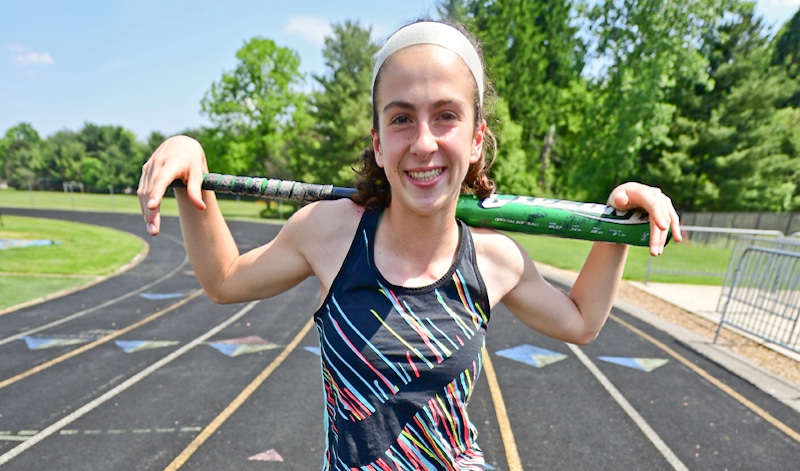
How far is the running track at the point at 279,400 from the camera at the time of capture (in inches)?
170

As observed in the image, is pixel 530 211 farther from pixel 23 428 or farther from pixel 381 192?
pixel 23 428

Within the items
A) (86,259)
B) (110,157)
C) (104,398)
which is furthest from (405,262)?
(110,157)

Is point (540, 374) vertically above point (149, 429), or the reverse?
point (540, 374)

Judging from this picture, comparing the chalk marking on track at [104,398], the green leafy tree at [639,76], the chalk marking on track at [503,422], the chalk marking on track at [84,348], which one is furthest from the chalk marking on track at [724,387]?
the green leafy tree at [639,76]

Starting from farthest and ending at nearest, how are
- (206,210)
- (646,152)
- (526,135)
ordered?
(526,135)
(646,152)
(206,210)

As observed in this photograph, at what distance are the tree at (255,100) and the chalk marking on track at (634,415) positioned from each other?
30.3m

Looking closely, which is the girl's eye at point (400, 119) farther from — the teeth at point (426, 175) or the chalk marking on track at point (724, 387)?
the chalk marking on track at point (724, 387)

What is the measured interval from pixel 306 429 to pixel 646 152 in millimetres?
28643

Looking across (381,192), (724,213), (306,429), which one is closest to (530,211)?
(381,192)

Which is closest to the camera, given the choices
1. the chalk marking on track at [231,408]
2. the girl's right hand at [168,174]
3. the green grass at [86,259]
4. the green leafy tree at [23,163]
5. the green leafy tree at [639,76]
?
the girl's right hand at [168,174]

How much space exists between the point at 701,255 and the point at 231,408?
508 inches

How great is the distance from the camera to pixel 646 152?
1072 inches

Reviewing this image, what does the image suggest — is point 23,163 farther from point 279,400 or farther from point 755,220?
point 755,220

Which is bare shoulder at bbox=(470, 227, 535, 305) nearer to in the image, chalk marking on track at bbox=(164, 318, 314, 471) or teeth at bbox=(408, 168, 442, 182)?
teeth at bbox=(408, 168, 442, 182)
